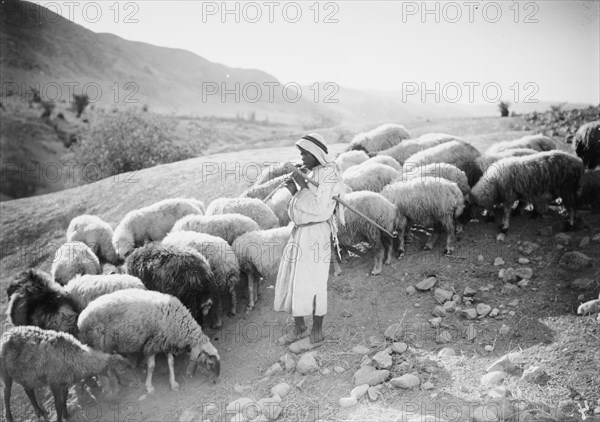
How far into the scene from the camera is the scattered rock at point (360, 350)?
519 cm

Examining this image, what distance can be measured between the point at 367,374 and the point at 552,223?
4636 mm

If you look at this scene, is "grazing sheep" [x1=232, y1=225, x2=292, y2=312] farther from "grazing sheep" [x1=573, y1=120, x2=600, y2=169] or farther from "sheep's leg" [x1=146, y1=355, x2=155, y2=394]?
"grazing sheep" [x1=573, y1=120, x2=600, y2=169]

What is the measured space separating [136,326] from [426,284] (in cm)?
374

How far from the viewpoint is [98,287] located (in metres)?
6.04

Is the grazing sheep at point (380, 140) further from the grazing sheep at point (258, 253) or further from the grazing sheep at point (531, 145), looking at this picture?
the grazing sheep at point (258, 253)

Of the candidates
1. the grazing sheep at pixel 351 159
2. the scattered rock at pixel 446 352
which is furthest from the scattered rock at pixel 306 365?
the grazing sheep at pixel 351 159

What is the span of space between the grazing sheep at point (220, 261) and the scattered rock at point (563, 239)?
4.74 metres

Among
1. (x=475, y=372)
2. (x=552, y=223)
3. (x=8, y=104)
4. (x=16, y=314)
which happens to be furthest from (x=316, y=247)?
(x=8, y=104)

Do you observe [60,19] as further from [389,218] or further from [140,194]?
[389,218]

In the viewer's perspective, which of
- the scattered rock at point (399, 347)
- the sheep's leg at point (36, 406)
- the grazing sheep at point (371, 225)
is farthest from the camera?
the grazing sheep at point (371, 225)

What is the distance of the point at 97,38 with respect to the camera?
83688 mm

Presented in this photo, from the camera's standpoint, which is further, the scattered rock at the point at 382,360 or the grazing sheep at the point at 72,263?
the grazing sheep at the point at 72,263

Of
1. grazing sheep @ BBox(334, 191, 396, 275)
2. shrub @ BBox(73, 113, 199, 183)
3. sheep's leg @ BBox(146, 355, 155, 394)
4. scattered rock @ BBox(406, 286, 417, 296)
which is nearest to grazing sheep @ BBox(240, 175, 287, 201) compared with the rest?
grazing sheep @ BBox(334, 191, 396, 275)

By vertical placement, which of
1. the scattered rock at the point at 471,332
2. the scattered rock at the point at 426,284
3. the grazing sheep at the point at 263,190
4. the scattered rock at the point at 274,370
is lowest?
the scattered rock at the point at 274,370
